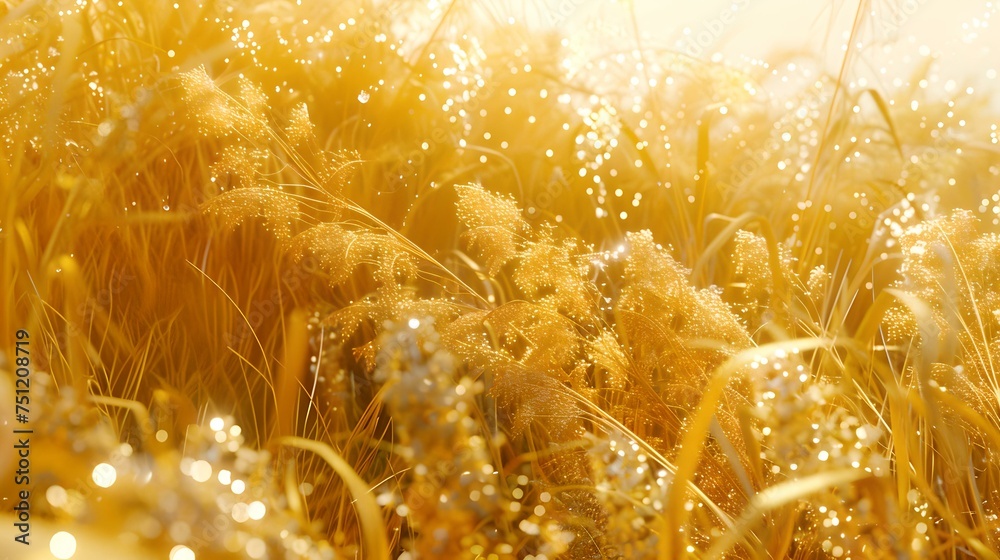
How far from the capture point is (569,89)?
1.24 m

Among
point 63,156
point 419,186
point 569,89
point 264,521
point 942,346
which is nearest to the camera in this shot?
point 264,521

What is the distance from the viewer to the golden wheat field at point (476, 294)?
0.61 metres

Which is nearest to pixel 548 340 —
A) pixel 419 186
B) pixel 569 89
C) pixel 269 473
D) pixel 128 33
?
pixel 269 473

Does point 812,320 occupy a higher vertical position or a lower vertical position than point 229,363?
higher

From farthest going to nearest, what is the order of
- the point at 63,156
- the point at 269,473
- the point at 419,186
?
the point at 419,186
the point at 63,156
the point at 269,473

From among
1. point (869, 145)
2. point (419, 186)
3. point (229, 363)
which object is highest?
point (869, 145)

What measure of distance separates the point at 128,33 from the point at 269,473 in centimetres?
79

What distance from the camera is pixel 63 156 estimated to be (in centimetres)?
97

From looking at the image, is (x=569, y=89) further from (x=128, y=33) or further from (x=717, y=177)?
(x=128, y=33)

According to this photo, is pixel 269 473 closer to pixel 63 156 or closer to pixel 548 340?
pixel 548 340

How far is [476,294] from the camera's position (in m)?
0.86

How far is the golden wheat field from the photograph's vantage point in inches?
24.0

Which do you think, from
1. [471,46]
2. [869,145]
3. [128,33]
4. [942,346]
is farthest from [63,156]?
[869,145]

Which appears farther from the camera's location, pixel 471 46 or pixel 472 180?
pixel 471 46
